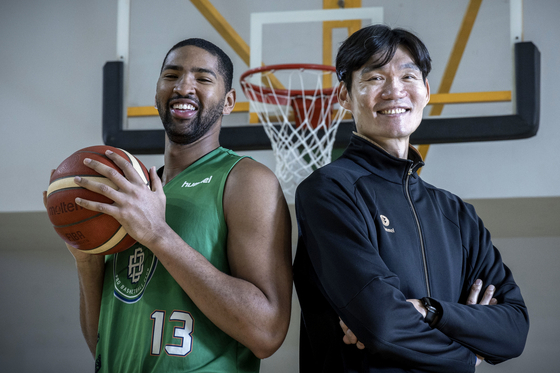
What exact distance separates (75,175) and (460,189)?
3.08m

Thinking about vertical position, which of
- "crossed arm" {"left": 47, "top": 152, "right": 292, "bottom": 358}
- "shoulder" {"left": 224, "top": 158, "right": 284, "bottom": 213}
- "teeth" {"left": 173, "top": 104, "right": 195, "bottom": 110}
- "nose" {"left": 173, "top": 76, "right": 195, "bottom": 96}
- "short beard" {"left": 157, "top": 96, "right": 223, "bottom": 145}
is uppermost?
"nose" {"left": 173, "top": 76, "right": 195, "bottom": 96}

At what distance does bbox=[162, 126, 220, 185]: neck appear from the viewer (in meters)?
1.74

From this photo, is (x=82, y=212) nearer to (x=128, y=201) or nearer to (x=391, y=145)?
(x=128, y=201)

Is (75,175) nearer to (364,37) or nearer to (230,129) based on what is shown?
(364,37)

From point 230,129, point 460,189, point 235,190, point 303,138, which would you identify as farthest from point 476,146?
point 235,190

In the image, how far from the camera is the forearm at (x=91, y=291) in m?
1.56

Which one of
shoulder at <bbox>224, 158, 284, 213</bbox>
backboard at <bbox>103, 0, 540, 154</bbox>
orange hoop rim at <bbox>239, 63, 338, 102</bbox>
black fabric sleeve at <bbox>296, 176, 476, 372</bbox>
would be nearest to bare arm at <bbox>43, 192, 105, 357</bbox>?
shoulder at <bbox>224, 158, 284, 213</bbox>

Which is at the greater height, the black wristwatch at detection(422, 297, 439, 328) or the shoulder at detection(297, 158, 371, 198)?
the shoulder at detection(297, 158, 371, 198)

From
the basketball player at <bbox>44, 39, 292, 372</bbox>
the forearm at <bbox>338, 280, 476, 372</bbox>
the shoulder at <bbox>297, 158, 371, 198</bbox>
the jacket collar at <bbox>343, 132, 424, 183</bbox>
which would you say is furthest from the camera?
the jacket collar at <bbox>343, 132, 424, 183</bbox>

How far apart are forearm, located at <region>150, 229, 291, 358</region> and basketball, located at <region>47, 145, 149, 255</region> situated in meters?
0.12

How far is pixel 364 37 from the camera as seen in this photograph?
5.23 ft

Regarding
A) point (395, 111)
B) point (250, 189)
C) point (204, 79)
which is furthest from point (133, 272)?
point (395, 111)

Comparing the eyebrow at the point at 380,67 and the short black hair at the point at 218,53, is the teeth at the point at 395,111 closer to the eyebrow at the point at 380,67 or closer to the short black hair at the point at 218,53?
the eyebrow at the point at 380,67

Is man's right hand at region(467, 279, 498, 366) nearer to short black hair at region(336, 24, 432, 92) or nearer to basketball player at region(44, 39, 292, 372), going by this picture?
basketball player at region(44, 39, 292, 372)
